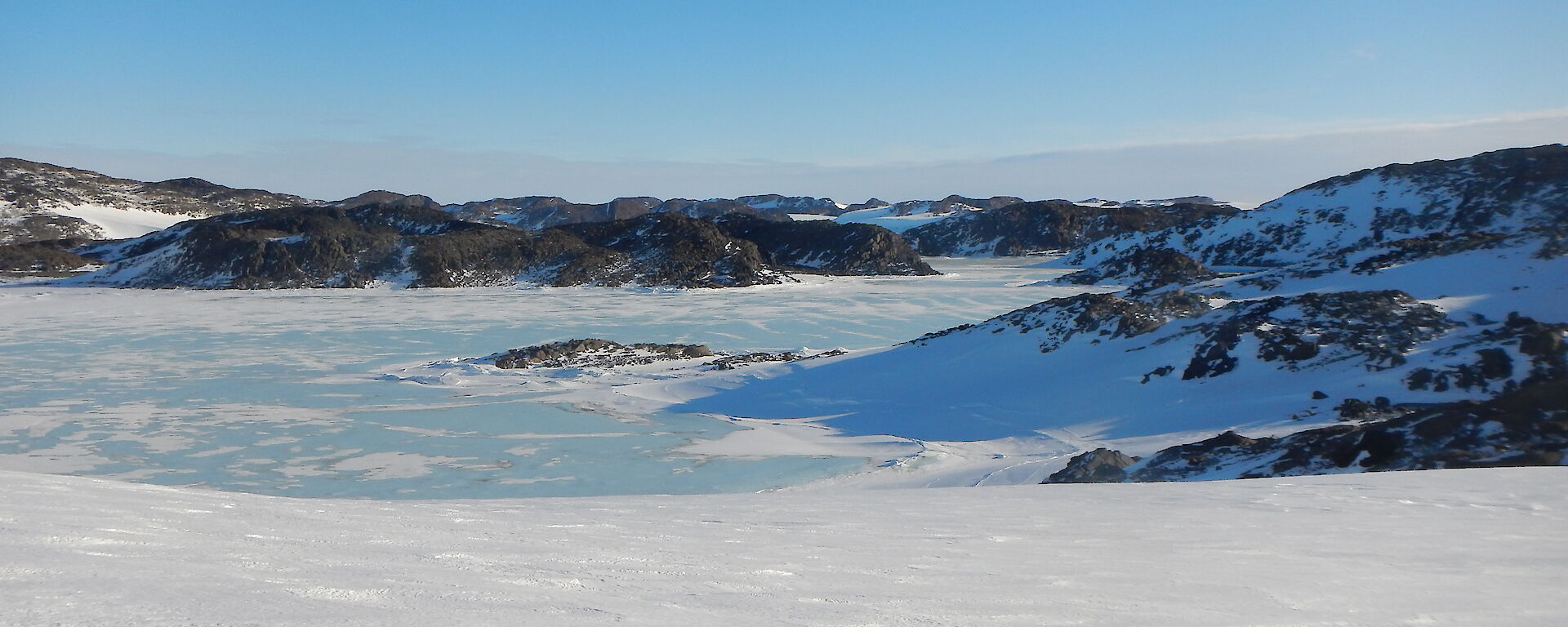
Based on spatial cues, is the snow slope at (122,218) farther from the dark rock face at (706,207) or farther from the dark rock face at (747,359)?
the dark rock face at (747,359)

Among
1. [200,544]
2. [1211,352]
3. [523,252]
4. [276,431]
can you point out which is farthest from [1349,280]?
[523,252]

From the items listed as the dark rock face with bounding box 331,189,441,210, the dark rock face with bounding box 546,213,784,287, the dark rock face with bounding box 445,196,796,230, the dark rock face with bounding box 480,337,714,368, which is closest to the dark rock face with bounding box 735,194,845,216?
the dark rock face with bounding box 445,196,796,230

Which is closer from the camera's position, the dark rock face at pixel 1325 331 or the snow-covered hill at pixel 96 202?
the dark rock face at pixel 1325 331

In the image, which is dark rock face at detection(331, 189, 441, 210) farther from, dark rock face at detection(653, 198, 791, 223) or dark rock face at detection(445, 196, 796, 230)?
dark rock face at detection(653, 198, 791, 223)

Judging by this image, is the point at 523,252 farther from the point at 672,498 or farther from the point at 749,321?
the point at 672,498

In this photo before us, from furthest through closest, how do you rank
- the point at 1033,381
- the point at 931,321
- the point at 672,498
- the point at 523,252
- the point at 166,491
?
the point at 523,252 → the point at 931,321 → the point at 1033,381 → the point at 672,498 → the point at 166,491

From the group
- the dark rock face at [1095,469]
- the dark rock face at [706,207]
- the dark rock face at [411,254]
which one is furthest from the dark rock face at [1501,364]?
the dark rock face at [706,207]
